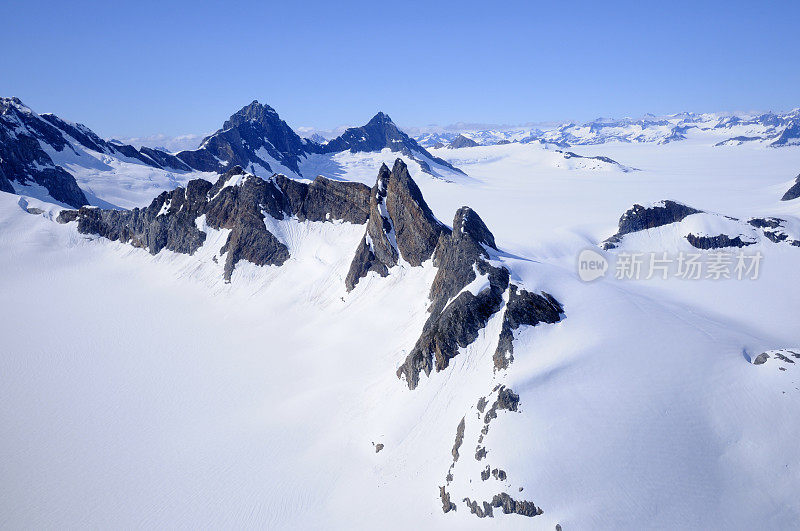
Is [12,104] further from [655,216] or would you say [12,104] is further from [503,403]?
[655,216]

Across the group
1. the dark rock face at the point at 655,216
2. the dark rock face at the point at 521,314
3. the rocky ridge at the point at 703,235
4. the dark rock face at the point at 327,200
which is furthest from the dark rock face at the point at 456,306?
the dark rock face at the point at 655,216

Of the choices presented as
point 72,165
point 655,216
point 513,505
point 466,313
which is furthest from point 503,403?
point 72,165

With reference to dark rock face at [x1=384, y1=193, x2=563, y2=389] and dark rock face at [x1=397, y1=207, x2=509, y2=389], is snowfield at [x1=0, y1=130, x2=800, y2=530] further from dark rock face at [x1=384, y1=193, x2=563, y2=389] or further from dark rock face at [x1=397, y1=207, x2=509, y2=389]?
dark rock face at [x1=397, y1=207, x2=509, y2=389]

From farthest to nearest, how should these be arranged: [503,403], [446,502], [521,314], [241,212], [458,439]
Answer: [241,212], [521,314], [458,439], [503,403], [446,502]

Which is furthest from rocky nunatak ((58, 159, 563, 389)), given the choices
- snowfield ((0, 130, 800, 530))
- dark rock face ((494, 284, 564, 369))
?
snowfield ((0, 130, 800, 530))

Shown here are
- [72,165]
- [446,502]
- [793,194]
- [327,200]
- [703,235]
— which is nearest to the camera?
[446,502]

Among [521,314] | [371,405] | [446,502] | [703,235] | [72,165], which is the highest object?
[72,165]

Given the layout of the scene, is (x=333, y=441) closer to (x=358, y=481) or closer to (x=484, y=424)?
(x=358, y=481)
